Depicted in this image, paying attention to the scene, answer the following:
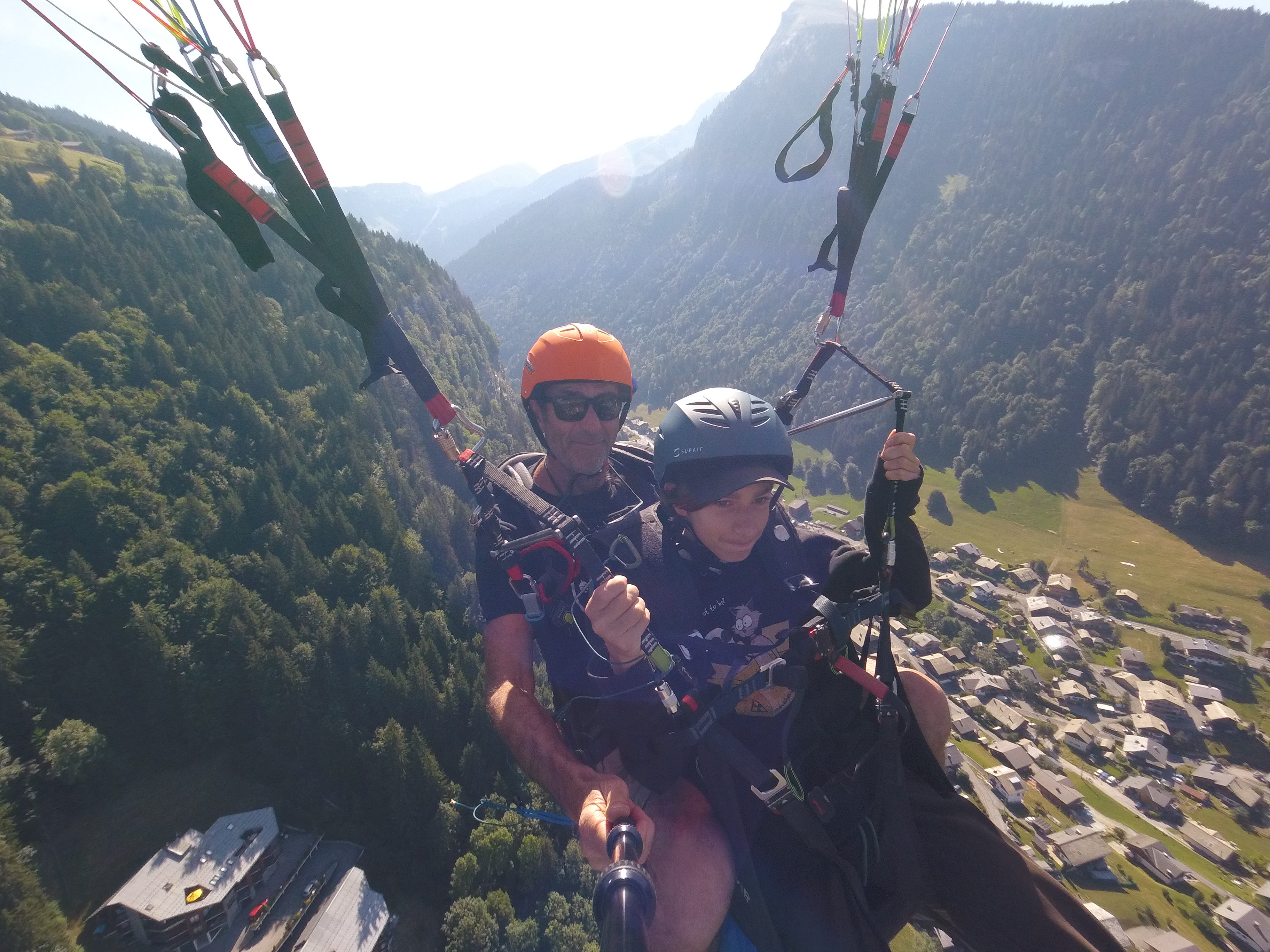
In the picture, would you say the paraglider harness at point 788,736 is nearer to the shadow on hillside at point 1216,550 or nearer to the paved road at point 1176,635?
the paved road at point 1176,635

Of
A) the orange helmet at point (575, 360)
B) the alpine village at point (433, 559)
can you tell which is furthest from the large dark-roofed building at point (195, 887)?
the orange helmet at point (575, 360)

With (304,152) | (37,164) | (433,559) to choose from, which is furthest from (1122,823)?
(37,164)

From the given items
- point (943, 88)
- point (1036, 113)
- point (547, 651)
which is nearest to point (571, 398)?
point (547, 651)

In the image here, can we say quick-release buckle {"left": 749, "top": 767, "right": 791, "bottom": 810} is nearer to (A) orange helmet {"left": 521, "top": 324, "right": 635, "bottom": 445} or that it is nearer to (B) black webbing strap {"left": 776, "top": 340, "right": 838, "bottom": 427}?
(B) black webbing strap {"left": 776, "top": 340, "right": 838, "bottom": 427}

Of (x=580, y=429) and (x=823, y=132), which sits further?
(x=580, y=429)

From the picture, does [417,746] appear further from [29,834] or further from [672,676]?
[672,676]

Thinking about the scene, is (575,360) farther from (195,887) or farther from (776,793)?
(195,887)

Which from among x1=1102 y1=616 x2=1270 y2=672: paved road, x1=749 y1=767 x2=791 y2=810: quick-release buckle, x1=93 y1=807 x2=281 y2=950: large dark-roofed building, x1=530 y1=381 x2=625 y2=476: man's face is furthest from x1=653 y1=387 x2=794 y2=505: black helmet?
x1=1102 y1=616 x2=1270 y2=672: paved road
